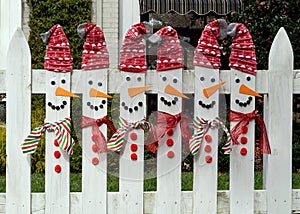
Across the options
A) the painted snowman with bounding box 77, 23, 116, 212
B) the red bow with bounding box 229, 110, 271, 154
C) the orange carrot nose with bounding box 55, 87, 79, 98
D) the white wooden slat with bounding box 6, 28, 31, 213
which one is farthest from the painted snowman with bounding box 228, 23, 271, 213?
the white wooden slat with bounding box 6, 28, 31, 213

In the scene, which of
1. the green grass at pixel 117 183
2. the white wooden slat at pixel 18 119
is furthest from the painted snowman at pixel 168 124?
the green grass at pixel 117 183

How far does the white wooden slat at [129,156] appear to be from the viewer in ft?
12.2

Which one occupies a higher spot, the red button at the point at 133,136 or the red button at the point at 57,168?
the red button at the point at 133,136

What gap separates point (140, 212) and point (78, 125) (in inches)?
26.7

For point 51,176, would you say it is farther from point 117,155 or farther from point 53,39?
point 53,39

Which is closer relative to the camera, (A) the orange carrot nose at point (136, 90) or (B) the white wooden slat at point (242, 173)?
(A) the orange carrot nose at point (136, 90)

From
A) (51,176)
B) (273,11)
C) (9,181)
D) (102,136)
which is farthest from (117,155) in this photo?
(273,11)

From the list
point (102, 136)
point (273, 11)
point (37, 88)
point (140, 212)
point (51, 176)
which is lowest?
point (140, 212)

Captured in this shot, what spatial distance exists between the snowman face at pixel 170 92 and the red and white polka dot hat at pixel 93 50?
0.37 meters

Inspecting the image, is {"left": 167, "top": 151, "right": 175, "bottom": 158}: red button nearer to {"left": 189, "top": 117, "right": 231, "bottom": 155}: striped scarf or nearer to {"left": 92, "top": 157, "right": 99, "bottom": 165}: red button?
{"left": 189, "top": 117, "right": 231, "bottom": 155}: striped scarf

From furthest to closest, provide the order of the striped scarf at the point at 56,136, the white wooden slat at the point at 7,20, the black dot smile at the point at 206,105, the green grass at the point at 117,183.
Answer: the white wooden slat at the point at 7,20 → the green grass at the point at 117,183 → the black dot smile at the point at 206,105 → the striped scarf at the point at 56,136

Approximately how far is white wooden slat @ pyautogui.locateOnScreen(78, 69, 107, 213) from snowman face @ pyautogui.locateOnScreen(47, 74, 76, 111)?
0.10m

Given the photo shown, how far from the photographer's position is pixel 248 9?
8570 millimetres

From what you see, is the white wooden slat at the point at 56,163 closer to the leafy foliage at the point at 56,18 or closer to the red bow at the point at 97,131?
the red bow at the point at 97,131
